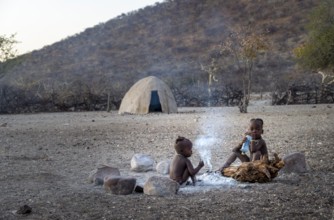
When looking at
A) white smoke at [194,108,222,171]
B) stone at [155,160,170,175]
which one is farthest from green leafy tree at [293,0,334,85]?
stone at [155,160,170,175]

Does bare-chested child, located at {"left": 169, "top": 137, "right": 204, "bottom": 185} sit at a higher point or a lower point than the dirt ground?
higher

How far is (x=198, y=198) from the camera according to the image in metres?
4.65

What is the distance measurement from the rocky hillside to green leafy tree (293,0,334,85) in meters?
6.13

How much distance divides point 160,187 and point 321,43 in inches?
723

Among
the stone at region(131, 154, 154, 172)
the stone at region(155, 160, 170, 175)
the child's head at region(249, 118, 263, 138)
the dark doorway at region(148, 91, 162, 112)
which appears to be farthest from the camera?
the dark doorway at region(148, 91, 162, 112)

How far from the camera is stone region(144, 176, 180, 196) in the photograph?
15.7ft

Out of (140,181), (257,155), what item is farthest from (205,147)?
(140,181)

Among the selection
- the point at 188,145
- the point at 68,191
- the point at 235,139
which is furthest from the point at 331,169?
the point at 235,139

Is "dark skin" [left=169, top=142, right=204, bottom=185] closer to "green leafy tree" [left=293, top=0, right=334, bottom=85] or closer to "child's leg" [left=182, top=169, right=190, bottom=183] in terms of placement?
"child's leg" [left=182, top=169, right=190, bottom=183]

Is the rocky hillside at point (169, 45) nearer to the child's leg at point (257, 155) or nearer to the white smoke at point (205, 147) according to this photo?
the white smoke at point (205, 147)

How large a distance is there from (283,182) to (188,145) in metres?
1.02

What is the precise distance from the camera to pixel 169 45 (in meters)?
44.4

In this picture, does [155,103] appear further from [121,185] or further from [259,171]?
[121,185]

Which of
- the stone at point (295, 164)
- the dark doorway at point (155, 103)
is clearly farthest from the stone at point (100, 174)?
the dark doorway at point (155, 103)
